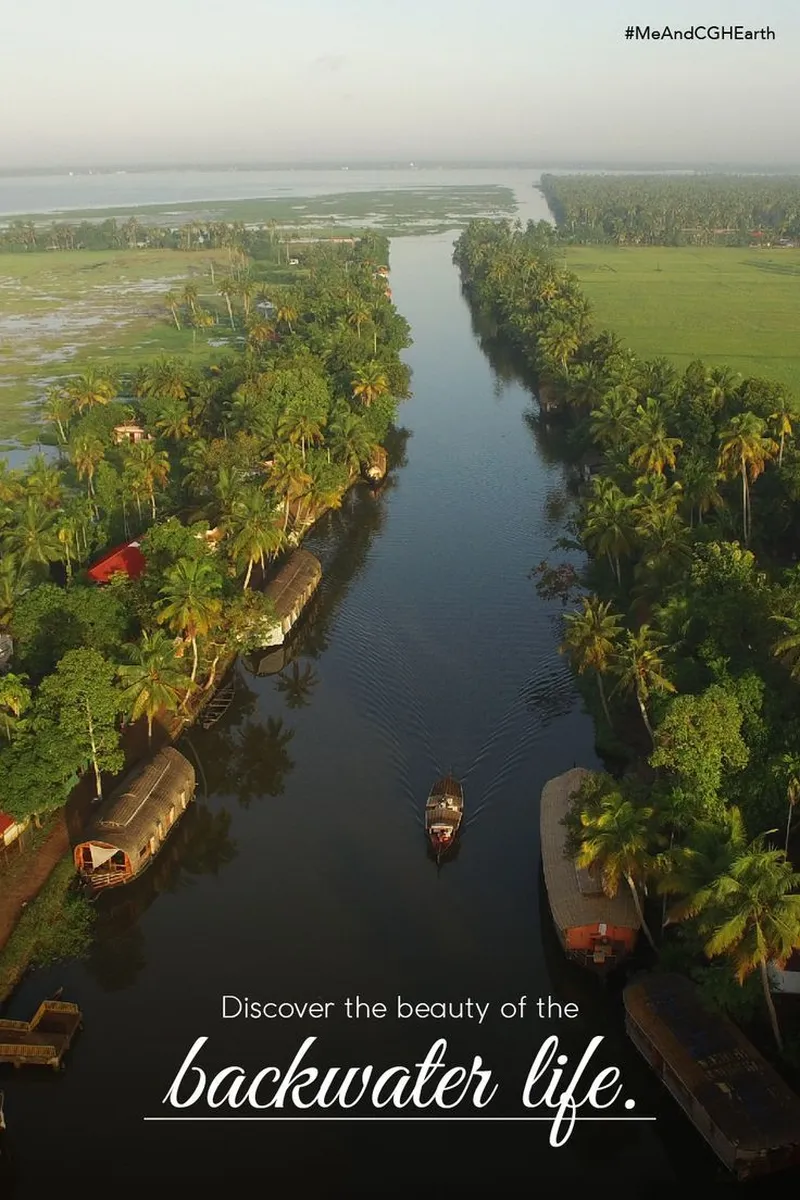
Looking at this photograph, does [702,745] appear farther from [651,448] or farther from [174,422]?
[174,422]

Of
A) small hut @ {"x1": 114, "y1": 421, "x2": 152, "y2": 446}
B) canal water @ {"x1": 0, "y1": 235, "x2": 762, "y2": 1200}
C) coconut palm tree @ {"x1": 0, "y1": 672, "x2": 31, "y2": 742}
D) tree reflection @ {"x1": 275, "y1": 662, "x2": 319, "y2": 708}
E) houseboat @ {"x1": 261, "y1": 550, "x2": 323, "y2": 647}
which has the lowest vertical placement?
canal water @ {"x1": 0, "y1": 235, "x2": 762, "y2": 1200}

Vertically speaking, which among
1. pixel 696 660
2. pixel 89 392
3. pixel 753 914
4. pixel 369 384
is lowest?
pixel 753 914

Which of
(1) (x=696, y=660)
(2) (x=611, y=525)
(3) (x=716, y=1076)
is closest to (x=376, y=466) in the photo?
(2) (x=611, y=525)

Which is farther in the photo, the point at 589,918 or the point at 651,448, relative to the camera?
the point at 651,448

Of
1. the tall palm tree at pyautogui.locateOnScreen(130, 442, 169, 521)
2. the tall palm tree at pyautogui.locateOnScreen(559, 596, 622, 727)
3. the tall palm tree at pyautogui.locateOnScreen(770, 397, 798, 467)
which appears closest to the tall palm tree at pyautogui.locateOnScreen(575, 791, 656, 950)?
the tall palm tree at pyautogui.locateOnScreen(559, 596, 622, 727)

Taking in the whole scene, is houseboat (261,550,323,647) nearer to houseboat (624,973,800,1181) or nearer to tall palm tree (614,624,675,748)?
tall palm tree (614,624,675,748)

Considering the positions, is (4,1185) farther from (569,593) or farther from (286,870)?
(569,593)
